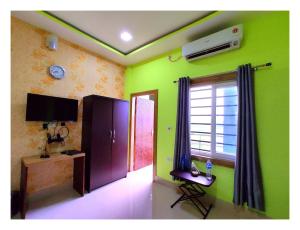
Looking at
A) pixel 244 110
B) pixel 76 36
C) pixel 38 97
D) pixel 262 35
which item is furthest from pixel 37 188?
pixel 262 35

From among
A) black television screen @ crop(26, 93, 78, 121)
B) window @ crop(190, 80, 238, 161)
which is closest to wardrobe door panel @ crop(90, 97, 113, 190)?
black television screen @ crop(26, 93, 78, 121)

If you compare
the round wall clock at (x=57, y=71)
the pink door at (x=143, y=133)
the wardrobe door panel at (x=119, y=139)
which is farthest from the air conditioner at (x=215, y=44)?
the round wall clock at (x=57, y=71)

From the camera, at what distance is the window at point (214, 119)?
2.14 meters

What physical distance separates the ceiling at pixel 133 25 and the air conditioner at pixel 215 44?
0.15 m

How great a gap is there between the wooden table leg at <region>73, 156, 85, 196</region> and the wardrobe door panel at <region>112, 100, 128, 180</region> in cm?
61

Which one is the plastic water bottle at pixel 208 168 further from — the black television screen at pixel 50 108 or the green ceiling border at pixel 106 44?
the black television screen at pixel 50 108

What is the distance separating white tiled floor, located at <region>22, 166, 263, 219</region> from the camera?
1854 millimetres

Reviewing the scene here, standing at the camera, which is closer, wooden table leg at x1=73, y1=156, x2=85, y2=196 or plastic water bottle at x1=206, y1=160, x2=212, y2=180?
plastic water bottle at x1=206, y1=160, x2=212, y2=180

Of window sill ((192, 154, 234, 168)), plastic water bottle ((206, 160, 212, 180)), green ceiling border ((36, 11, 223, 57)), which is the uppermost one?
green ceiling border ((36, 11, 223, 57))

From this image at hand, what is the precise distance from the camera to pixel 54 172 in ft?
7.93

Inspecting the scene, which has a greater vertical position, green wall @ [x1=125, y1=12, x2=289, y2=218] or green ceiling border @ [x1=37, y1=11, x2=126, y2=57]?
green ceiling border @ [x1=37, y1=11, x2=126, y2=57]

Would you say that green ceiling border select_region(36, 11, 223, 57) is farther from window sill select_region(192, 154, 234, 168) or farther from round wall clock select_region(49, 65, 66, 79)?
window sill select_region(192, 154, 234, 168)
